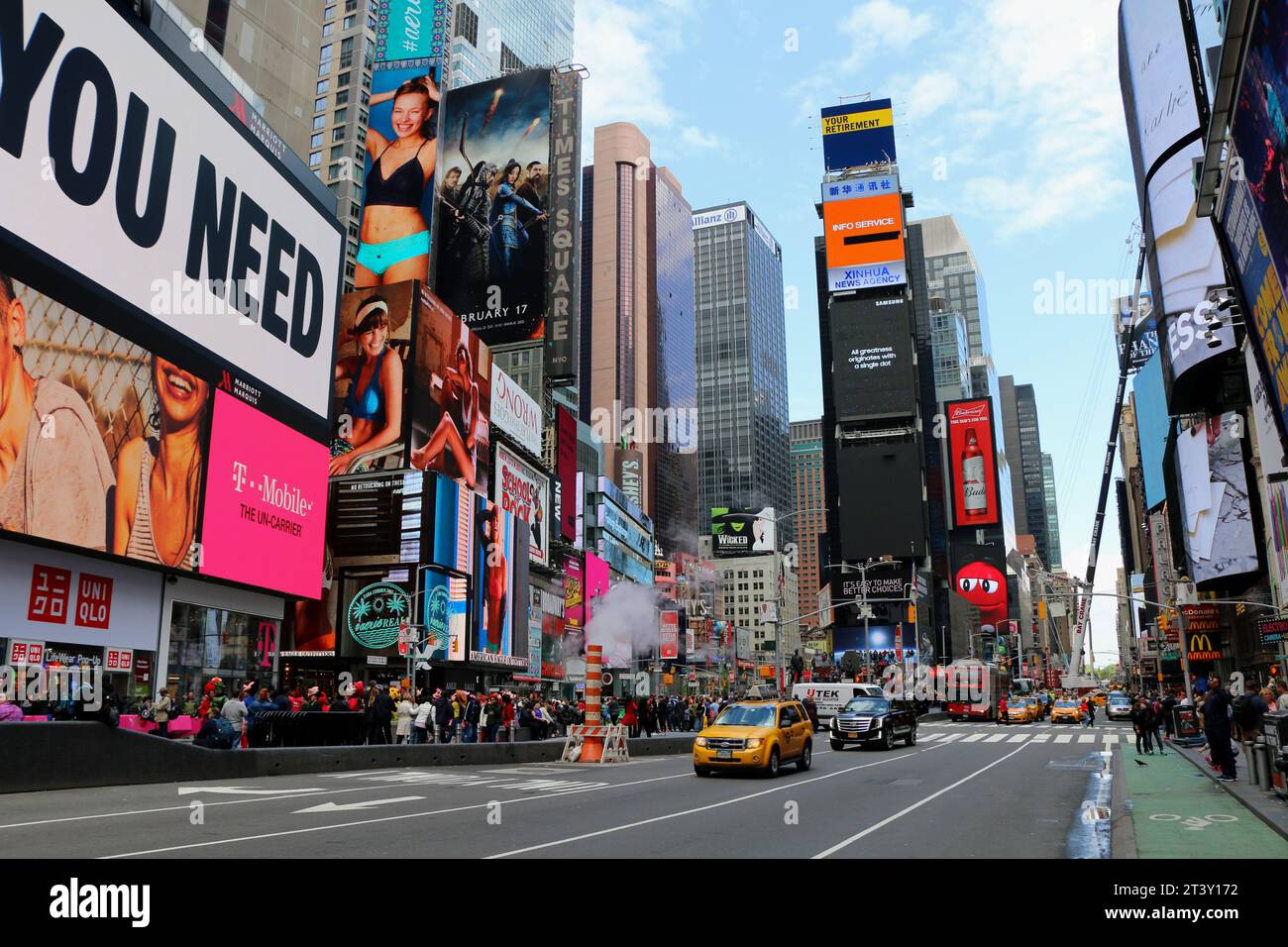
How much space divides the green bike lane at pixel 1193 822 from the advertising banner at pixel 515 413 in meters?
54.0

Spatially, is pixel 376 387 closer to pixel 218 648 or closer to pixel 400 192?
pixel 218 648

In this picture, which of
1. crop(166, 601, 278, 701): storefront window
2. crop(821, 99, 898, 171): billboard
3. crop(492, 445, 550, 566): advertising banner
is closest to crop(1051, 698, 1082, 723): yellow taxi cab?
crop(492, 445, 550, 566): advertising banner

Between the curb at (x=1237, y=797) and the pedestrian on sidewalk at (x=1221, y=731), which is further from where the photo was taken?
the pedestrian on sidewalk at (x=1221, y=731)

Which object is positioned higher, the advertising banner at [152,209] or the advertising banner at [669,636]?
the advertising banner at [152,209]

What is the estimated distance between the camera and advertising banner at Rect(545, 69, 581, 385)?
270ft

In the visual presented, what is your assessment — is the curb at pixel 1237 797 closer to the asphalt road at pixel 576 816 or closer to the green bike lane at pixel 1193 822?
the green bike lane at pixel 1193 822

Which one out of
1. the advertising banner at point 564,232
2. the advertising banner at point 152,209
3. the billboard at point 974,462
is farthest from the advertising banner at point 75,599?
the billboard at point 974,462

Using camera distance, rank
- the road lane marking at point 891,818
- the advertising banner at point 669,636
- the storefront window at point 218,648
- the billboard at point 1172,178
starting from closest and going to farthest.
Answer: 1. the road lane marking at point 891,818
2. the storefront window at point 218,648
3. the billboard at point 1172,178
4. the advertising banner at point 669,636

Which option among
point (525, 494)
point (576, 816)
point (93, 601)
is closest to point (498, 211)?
point (525, 494)

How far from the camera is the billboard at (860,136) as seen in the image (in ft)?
452

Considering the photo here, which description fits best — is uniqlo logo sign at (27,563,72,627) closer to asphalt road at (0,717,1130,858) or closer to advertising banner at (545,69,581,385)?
asphalt road at (0,717,1130,858)

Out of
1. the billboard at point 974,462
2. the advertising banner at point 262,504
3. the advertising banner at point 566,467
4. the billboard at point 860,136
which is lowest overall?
the advertising banner at point 262,504
